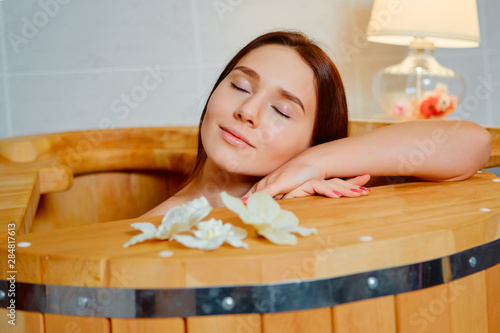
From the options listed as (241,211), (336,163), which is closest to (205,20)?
(336,163)

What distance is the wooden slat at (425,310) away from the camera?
74 cm

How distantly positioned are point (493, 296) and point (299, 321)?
360 mm

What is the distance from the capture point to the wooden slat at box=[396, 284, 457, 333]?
744 mm

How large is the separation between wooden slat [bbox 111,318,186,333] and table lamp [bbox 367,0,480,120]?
6.92ft

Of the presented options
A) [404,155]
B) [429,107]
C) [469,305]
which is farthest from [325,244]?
[429,107]

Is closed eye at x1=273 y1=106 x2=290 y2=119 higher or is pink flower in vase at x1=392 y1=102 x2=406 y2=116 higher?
pink flower in vase at x1=392 y1=102 x2=406 y2=116

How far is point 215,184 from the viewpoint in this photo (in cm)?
153

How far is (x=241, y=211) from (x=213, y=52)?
2508mm

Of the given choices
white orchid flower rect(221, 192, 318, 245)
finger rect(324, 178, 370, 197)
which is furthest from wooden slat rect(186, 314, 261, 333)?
finger rect(324, 178, 370, 197)

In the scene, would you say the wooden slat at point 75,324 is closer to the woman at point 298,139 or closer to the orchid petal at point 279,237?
the orchid petal at point 279,237

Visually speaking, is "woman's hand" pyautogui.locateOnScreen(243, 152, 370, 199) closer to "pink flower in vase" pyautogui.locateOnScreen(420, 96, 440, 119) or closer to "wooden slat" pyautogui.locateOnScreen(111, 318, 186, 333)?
"wooden slat" pyautogui.locateOnScreen(111, 318, 186, 333)

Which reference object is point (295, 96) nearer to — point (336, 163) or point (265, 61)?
point (265, 61)

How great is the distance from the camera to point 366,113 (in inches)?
131

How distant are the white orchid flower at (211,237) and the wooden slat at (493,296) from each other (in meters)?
0.41
